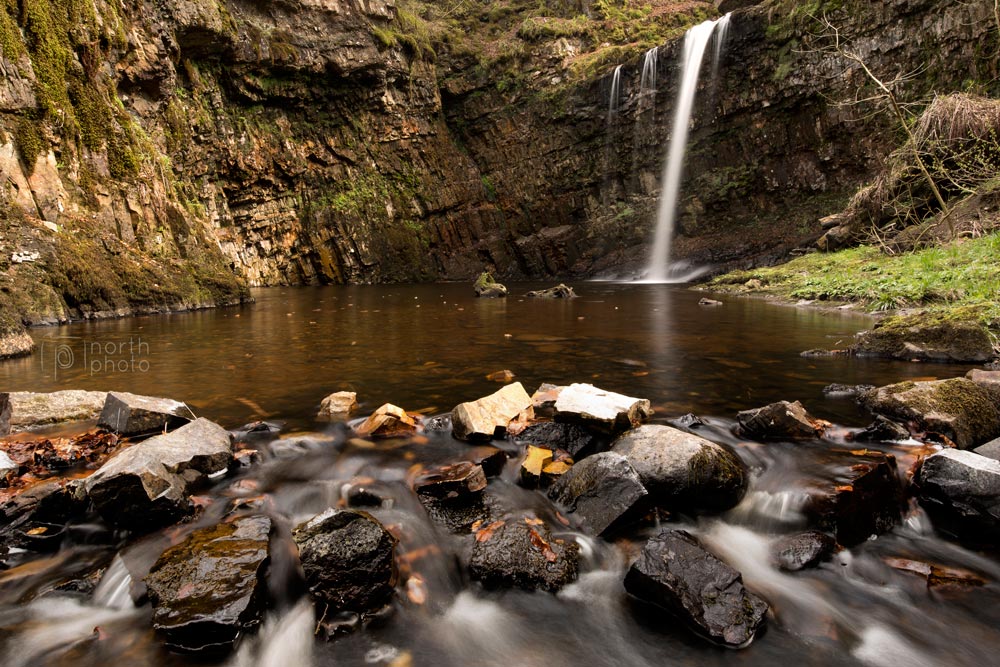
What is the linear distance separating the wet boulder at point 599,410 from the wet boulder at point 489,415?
372 millimetres

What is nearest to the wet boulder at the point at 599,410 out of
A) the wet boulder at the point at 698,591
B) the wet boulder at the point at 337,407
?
the wet boulder at the point at 698,591

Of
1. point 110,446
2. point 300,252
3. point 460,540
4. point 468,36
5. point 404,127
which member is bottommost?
point 460,540

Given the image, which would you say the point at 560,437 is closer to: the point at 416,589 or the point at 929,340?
the point at 416,589

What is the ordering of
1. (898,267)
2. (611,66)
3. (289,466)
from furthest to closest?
1. (611,66)
2. (898,267)
3. (289,466)

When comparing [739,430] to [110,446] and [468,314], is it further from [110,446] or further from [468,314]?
[468,314]

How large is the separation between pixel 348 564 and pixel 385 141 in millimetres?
30340

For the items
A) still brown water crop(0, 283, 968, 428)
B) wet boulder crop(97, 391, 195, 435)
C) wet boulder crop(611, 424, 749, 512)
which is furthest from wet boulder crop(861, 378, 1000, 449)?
wet boulder crop(97, 391, 195, 435)

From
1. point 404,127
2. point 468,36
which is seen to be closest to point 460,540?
point 404,127

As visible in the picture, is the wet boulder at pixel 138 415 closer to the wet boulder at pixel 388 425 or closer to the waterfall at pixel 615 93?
the wet boulder at pixel 388 425

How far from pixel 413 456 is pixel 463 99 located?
31.2m

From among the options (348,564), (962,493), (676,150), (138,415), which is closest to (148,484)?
(348,564)

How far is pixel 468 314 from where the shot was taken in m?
11.4

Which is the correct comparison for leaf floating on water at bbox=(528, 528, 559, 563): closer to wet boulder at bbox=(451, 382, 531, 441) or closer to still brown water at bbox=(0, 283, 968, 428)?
wet boulder at bbox=(451, 382, 531, 441)

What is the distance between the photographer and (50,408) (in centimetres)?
399
